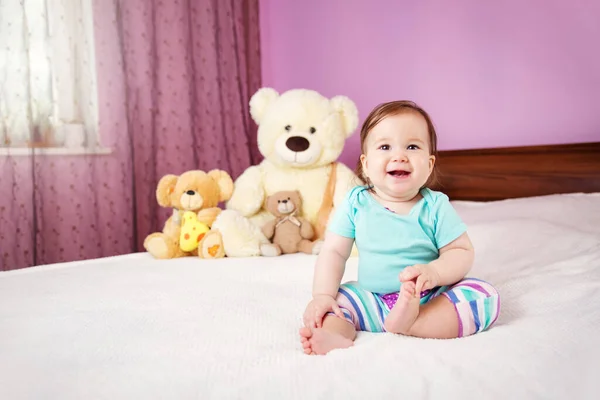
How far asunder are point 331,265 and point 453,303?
23 cm

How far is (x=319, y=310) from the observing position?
87 centimetres

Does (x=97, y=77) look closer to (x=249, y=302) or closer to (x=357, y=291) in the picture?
(x=249, y=302)

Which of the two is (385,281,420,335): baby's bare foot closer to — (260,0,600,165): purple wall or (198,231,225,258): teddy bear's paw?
(198,231,225,258): teddy bear's paw

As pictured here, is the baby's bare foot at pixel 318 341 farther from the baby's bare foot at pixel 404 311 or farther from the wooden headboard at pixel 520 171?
the wooden headboard at pixel 520 171

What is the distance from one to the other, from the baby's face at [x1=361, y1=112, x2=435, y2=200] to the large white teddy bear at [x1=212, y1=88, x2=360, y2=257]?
95cm

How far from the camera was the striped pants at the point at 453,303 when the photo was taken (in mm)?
856

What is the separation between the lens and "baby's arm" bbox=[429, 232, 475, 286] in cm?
88

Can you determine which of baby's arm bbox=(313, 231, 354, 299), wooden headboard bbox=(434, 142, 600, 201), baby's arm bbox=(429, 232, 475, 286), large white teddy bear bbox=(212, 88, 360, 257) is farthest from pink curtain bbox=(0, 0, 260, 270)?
baby's arm bbox=(429, 232, 475, 286)

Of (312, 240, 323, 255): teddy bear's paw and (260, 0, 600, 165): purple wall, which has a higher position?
(260, 0, 600, 165): purple wall

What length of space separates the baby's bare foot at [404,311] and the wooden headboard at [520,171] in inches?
40.0

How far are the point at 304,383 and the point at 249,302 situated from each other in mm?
464

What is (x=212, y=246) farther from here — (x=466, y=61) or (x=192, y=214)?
(x=466, y=61)

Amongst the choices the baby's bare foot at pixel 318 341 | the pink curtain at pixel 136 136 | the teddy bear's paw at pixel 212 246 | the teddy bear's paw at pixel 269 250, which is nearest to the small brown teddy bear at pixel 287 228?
the teddy bear's paw at pixel 269 250

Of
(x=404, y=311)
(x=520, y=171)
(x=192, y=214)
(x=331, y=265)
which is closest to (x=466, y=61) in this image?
(x=520, y=171)
